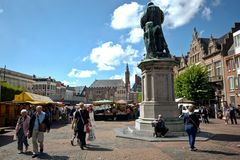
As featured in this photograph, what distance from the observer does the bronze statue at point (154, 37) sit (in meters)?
15.2

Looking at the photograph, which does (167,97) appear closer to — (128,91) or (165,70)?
(165,70)

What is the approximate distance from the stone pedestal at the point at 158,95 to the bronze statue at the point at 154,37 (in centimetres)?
70

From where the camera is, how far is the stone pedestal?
14055 mm

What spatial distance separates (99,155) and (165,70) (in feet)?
23.5

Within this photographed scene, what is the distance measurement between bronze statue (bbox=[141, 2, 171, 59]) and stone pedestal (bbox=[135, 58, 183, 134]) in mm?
701

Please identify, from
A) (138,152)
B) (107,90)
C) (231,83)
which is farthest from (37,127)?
(107,90)

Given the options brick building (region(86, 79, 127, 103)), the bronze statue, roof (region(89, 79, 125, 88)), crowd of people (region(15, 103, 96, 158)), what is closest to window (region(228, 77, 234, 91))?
the bronze statue

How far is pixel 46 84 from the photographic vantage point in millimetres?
113375

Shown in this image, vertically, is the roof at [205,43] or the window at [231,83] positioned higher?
the roof at [205,43]

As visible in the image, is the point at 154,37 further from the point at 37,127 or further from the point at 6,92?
the point at 6,92

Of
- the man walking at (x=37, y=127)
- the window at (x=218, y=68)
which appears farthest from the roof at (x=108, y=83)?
the man walking at (x=37, y=127)

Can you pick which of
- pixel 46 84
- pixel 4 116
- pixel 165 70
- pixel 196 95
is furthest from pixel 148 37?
pixel 46 84

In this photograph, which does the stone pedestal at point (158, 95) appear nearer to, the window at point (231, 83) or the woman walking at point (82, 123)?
the woman walking at point (82, 123)

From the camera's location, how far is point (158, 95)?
14391 millimetres
